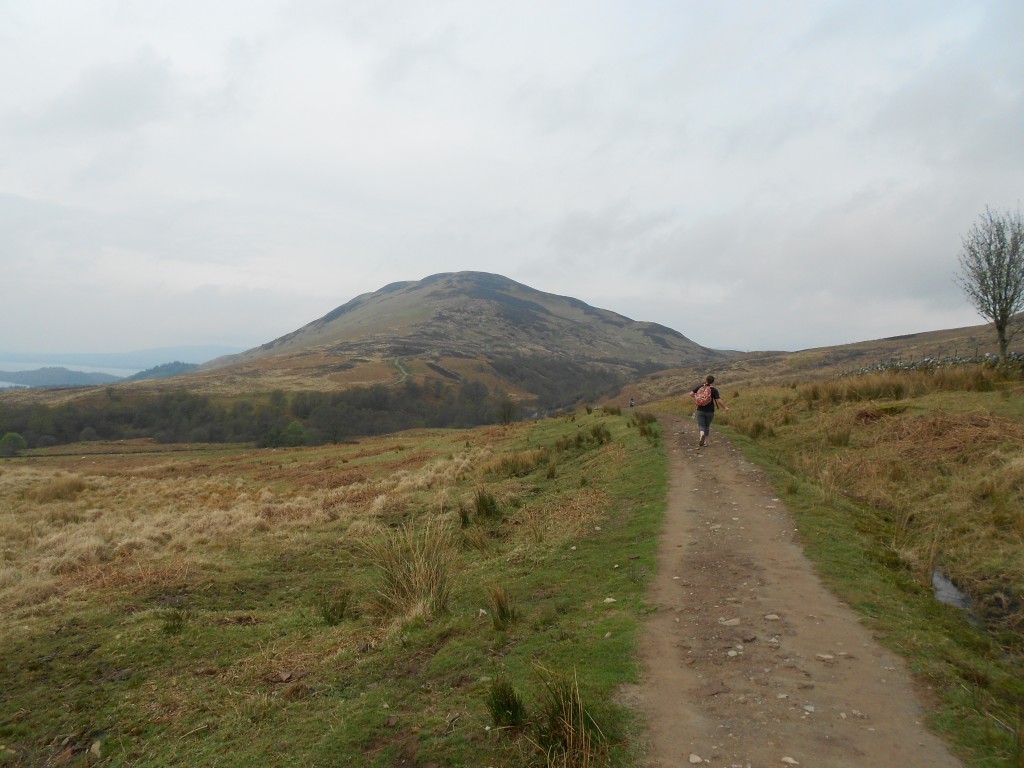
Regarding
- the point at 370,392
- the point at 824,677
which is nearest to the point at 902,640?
the point at 824,677

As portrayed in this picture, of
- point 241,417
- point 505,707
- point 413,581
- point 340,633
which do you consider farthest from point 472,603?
point 241,417

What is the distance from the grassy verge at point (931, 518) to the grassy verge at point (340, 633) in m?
2.77

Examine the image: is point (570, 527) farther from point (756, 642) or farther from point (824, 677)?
point (824, 677)

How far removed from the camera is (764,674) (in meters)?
5.34

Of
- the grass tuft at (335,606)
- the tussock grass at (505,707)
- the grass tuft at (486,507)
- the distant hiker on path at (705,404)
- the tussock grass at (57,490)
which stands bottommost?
the tussock grass at (57,490)

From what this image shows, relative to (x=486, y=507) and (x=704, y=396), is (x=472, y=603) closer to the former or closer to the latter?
(x=486, y=507)

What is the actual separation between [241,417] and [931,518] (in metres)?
96.1

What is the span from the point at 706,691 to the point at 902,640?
8.07 feet

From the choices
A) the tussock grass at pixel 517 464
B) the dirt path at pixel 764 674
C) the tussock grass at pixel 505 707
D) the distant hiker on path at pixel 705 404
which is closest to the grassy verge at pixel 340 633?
the tussock grass at pixel 505 707

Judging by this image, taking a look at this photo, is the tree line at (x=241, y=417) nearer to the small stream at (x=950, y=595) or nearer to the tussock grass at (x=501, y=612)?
the small stream at (x=950, y=595)

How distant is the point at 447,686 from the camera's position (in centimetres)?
595

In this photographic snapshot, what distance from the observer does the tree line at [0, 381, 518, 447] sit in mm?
83938

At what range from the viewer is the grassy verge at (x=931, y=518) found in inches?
200

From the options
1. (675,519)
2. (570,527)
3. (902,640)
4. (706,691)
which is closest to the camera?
(706,691)
